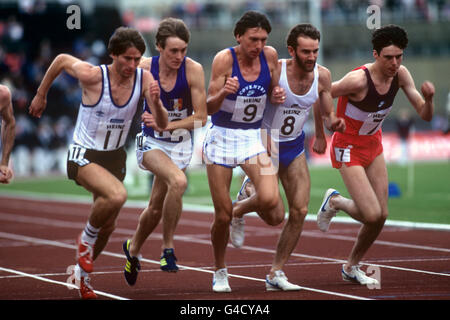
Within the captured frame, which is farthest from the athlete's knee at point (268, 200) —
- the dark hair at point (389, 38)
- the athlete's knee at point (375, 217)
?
the dark hair at point (389, 38)

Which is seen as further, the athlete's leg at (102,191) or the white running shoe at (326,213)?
the white running shoe at (326,213)

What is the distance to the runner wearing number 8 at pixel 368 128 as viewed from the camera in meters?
8.41

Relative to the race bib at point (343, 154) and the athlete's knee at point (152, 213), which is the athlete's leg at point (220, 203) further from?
the race bib at point (343, 154)

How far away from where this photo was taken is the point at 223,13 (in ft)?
151

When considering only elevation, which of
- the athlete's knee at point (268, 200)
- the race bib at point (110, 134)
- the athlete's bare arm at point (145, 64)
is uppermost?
the athlete's bare arm at point (145, 64)

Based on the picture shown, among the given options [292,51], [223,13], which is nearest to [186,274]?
[292,51]

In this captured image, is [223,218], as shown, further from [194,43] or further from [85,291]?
[194,43]

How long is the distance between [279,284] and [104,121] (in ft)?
7.46

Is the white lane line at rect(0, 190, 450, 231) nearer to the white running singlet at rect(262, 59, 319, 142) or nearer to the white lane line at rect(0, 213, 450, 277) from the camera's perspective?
the white lane line at rect(0, 213, 450, 277)

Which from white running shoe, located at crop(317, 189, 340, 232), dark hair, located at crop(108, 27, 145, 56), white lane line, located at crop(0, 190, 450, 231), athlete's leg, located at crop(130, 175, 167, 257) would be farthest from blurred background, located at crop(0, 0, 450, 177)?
dark hair, located at crop(108, 27, 145, 56)

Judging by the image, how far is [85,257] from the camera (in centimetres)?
765

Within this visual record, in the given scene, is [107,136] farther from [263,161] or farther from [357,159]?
[357,159]

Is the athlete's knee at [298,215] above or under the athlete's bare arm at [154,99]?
under

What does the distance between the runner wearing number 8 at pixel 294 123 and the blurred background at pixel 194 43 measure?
17214 millimetres
